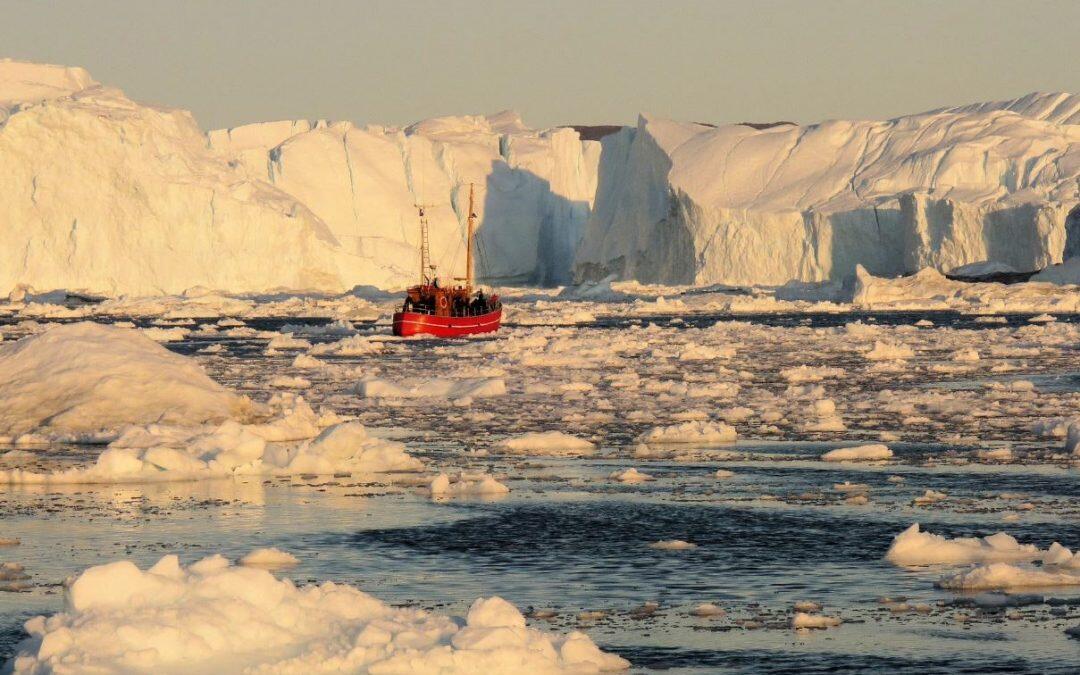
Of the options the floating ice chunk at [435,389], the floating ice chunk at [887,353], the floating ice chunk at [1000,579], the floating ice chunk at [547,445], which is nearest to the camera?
the floating ice chunk at [1000,579]

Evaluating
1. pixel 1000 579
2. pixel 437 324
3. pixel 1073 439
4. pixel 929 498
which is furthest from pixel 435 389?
pixel 437 324

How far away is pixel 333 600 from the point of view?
7203mm

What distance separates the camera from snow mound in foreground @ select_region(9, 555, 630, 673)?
6.54m

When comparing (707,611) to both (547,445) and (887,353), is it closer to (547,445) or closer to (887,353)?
(547,445)

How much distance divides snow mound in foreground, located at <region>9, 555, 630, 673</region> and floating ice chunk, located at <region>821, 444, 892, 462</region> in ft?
26.1

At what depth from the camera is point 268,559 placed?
9.54 meters

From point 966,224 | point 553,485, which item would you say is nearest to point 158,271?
point 966,224

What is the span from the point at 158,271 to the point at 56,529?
189ft

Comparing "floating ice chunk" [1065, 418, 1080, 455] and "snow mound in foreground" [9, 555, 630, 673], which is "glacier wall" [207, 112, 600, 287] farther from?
"snow mound in foreground" [9, 555, 630, 673]

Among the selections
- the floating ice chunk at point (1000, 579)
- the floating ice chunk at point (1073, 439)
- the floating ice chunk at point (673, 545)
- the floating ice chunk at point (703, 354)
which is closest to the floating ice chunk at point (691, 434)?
the floating ice chunk at point (1073, 439)

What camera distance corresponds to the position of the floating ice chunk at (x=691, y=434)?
16.3 metres

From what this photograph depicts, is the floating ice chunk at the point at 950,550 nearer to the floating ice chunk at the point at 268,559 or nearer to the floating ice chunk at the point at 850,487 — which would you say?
the floating ice chunk at the point at 850,487

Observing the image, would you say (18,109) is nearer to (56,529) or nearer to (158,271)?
(158,271)

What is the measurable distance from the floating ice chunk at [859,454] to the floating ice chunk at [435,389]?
300 inches
